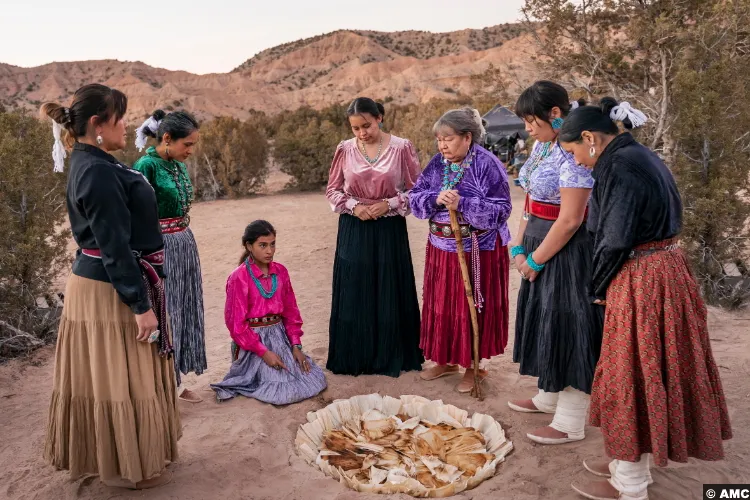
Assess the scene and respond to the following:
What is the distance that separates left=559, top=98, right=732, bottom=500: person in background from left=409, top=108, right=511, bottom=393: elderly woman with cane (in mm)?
1077

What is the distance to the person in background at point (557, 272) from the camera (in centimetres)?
309

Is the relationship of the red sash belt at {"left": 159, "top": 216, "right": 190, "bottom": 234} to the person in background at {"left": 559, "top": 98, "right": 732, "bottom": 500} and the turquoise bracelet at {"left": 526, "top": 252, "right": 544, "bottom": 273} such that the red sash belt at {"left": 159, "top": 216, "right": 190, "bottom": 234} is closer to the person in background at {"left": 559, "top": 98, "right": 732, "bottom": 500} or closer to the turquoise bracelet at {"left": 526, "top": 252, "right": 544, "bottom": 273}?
the turquoise bracelet at {"left": 526, "top": 252, "right": 544, "bottom": 273}

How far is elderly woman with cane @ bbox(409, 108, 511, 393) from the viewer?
145 inches

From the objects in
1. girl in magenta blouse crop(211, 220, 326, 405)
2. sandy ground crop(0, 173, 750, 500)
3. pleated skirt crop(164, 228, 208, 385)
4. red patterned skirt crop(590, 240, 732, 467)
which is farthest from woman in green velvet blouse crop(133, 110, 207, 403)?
red patterned skirt crop(590, 240, 732, 467)

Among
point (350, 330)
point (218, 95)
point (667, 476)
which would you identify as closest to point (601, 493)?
point (667, 476)

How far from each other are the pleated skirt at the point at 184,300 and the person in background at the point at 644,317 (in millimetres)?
2366

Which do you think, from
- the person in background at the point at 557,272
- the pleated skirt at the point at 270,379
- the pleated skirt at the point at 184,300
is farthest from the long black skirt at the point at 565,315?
the pleated skirt at the point at 184,300

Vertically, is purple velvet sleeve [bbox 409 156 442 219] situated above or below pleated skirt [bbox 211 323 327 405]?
above

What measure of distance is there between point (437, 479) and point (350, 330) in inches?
55.3

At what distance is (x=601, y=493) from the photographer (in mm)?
2758

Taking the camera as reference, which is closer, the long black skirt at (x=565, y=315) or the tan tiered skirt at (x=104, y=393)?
the tan tiered skirt at (x=104, y=393)

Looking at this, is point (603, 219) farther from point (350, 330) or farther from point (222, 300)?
point (222, 300)

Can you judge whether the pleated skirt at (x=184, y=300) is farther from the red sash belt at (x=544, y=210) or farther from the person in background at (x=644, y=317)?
the person in background at (x=644, y=317)

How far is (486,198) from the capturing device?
3.71 metres
